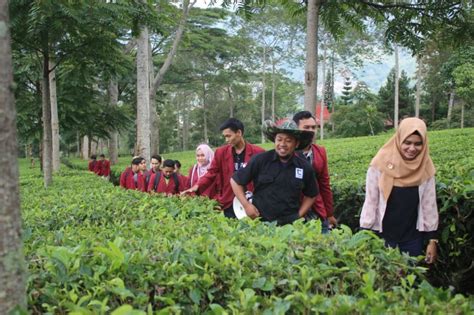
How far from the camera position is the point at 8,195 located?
1.63 meters

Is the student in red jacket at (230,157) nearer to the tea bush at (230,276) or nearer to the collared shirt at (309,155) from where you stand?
the collared shirt at (309,155)

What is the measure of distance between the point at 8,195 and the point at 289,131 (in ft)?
8.34

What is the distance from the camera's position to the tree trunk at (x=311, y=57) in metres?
6.51

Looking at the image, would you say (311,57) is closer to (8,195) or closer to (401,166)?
(401,166)

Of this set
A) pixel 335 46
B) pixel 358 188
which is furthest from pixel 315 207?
pixel 335 46

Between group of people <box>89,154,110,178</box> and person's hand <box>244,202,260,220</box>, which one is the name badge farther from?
group of people <box>89,154,110,178</box>

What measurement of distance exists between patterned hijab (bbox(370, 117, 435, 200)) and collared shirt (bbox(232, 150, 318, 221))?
2.27ft

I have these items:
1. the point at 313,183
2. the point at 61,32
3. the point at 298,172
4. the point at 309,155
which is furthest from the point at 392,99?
the point at 298,172

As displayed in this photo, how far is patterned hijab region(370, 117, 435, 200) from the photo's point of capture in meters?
3.40

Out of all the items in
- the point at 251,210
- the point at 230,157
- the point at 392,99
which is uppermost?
the point at 392,99

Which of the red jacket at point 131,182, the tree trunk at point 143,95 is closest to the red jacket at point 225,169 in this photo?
the red jacket at point 131,182

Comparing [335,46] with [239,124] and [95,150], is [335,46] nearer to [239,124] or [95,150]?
[95,150]

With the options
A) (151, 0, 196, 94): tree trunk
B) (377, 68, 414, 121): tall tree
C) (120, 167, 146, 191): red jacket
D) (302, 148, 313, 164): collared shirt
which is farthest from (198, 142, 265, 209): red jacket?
(377, 68, 414, 121): tall tree

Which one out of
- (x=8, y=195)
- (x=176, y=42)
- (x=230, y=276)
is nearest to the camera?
(x=8, y=195)
